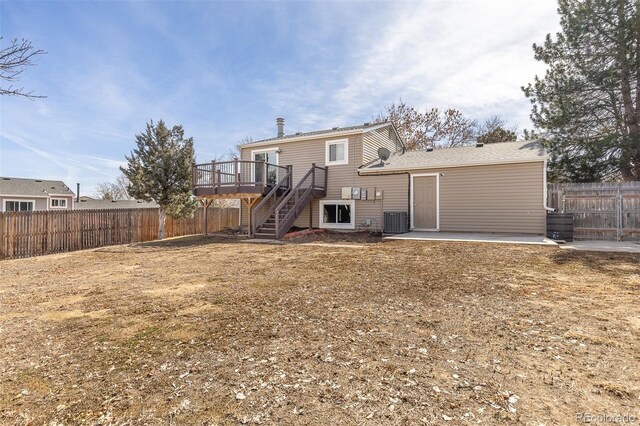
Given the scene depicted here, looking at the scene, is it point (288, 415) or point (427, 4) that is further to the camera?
point (427, 4)

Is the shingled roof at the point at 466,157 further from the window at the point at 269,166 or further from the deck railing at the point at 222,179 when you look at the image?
the deck railing at the point at 222,179

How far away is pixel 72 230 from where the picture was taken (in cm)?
1161

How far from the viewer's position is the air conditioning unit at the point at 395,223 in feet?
40.4

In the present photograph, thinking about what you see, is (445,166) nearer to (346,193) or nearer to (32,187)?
(346,193)

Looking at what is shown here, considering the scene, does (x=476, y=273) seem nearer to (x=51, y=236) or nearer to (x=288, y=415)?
(x=288, y=415)

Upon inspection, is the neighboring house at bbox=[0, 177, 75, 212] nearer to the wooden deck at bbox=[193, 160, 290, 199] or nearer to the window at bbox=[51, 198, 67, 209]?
the window at bbox=[51, 198, 67, 209]

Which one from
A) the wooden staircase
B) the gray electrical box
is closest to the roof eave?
the gray electrical box

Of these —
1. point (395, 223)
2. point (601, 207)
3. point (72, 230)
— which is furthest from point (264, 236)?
point (601, 207)

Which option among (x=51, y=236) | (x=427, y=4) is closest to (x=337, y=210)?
(x=427, y=4)

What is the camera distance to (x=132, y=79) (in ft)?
40.7

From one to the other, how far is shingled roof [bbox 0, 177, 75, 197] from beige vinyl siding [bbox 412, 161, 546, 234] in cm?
3164

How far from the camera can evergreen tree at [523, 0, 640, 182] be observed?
12391mm

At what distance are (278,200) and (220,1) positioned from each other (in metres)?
7.69

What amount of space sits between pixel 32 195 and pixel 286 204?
84.6 ft
